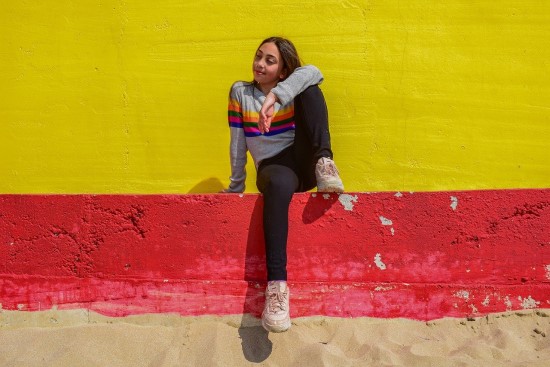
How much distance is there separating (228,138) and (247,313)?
43.3 inches

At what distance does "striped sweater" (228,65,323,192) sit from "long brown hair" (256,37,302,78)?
185 mm

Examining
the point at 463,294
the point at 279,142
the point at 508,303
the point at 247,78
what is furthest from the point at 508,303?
the point at 247,78

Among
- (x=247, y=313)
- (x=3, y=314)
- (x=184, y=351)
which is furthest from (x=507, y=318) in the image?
(x=3, y=314)

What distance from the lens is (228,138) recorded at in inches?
136

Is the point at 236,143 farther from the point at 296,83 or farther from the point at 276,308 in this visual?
the point at 276,308

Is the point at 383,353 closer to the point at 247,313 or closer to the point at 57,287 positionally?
the point at 247,313

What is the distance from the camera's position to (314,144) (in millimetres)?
2814

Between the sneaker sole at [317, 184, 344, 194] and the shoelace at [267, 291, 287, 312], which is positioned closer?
the shoelace at [267, 291, 287, 312]

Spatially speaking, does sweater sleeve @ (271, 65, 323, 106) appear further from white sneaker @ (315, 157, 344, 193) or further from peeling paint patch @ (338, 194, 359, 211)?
peeling paint patch @ (338, 194, 359, 211)

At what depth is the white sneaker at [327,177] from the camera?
2.69 metres

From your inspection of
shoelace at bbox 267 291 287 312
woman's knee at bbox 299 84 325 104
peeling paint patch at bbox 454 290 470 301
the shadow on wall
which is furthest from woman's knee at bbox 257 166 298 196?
peeling paint patch at bbox 454 290 470 301

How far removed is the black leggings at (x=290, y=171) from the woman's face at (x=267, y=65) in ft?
0.77

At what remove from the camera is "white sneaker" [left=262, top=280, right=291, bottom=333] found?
246cm

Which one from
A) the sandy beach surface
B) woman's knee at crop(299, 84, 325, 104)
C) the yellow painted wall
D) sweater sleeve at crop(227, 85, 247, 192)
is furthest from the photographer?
the yellow painted wall
